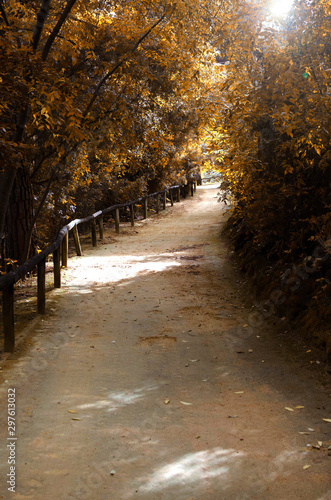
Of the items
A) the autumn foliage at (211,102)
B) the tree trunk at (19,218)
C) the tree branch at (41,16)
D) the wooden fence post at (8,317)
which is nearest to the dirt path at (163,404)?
the wooden fence post at (8,317)

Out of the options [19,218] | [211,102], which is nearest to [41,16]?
[211,102]

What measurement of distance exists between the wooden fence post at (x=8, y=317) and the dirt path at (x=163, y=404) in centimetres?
18

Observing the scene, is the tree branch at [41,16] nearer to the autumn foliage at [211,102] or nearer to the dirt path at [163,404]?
the autumn foliage at [211,102]

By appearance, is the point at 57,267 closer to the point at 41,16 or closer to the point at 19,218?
the point at 19,218

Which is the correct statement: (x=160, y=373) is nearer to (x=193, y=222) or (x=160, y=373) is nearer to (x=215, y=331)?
(x=215, y=331)

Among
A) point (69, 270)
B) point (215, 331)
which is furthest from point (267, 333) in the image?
point (69, 270)

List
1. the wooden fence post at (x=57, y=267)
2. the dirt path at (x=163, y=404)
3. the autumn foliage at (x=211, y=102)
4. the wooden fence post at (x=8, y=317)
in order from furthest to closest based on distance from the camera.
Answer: the wooden fence post at (x=57, y=267), the autumn foliage at (x=211, y=102), the wooden fence post at (x=8, y=317), the dirt path at (x=163, y=404)

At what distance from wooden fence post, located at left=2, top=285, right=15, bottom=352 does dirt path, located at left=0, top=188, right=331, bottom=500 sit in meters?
0.18

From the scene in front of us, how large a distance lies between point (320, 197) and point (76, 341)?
3.90 m

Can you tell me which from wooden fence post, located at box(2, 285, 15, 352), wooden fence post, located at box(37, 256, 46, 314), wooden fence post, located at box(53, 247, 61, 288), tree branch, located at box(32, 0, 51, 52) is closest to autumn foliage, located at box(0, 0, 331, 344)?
tree branch, located at box(32, 0, 51, 52)

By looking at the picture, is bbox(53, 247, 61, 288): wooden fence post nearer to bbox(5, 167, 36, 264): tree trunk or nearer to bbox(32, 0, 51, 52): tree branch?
bbox(5, 167, 36, 264): tree trunk

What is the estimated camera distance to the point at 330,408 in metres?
4.29

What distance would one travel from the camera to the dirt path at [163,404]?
318 centimetres

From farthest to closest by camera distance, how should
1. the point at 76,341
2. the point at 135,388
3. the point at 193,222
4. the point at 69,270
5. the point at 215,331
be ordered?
the point at 193,222
the point at 69,270
the point at 215,331
the point at 76,341
the point at 135,388
